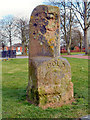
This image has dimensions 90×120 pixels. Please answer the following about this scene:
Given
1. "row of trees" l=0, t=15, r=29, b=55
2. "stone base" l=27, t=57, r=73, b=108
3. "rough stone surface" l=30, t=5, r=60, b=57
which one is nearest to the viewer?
"row of trees" l=0, t=15, r=29, b=55

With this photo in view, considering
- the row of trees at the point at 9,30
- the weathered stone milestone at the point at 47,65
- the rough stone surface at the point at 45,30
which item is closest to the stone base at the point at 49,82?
the weathered stone milestone at the point at 47,65

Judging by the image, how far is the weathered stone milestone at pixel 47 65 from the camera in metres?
3.78

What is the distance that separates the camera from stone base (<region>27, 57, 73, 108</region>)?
148 inches

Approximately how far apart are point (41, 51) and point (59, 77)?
89 cm

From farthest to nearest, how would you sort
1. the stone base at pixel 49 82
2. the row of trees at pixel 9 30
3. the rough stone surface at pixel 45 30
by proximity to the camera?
1. the rough stone surface at pixel 45 30
2. the stone base at pixel 49 82
3. the row of trees at pixel 9 30

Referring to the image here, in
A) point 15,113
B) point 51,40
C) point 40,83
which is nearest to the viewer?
point 15,113

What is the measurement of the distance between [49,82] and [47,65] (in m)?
0.45

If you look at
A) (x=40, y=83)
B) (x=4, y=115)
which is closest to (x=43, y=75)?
(x=40, y=83)

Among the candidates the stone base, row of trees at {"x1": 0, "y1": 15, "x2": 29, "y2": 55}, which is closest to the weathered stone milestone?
the stone base

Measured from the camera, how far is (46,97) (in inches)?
150

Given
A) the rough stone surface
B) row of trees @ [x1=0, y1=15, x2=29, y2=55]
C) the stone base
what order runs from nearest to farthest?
row of trees @ [x1=0, y1=15, x2=29, y2=55], the stone base, the rough stone surface

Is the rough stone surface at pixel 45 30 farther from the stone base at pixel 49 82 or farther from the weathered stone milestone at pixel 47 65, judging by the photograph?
the stone base at pixel 49 82

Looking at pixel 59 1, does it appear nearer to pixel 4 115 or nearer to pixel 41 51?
pixel 41 51

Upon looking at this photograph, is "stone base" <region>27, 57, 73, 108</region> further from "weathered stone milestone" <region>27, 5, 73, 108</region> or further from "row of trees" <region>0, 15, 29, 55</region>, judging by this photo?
"row of trees" <region>0, 15, 29, 55</region>
